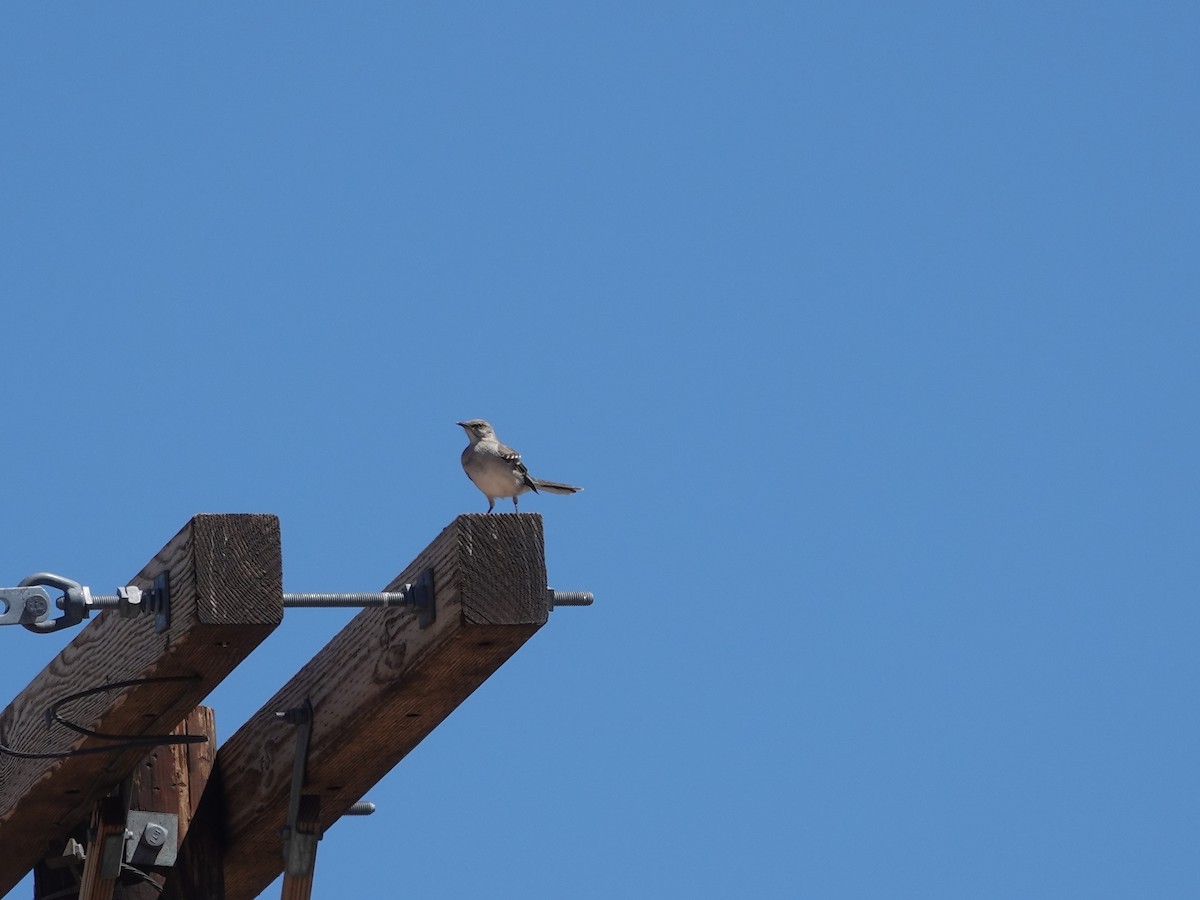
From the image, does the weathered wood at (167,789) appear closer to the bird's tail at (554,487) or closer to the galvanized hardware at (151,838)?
the galvanized hardware at (151,838)

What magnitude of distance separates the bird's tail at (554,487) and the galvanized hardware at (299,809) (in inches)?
110

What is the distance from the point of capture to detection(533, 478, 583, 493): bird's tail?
7668 millimetres

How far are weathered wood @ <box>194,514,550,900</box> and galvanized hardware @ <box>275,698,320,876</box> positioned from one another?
0.03 metres

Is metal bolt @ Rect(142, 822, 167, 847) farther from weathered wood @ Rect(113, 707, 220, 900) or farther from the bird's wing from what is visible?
the bird's wing

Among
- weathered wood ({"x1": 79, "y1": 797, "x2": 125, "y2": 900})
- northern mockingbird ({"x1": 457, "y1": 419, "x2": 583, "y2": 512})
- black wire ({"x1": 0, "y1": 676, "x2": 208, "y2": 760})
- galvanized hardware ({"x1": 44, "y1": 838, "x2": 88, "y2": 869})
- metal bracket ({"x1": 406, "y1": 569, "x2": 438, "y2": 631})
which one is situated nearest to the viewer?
metal bracket ({"x1": 406, "y1": 569, "x2": 438, "y2": 631})

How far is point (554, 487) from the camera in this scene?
772 centimetres

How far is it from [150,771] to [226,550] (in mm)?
1369

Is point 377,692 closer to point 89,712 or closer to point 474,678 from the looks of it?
point 474,678

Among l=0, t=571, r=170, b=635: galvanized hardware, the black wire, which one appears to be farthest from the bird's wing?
l=0, t=571, r=170, b=635: galvanized hardware

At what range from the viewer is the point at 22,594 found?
410 centimetres

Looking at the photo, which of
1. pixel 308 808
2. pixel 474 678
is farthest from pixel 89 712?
A: pixel 474 678

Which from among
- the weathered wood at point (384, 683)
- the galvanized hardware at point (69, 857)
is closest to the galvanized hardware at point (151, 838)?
the weathered wood at point (384, 683)

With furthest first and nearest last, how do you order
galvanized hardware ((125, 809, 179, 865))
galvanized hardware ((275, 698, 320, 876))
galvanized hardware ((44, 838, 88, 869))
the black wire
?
galvanized hardware ((44, 838, 88, 869))
galvanized hardware ((125, 809, 179, 865))
galvanized hardware ((275, 698, 320, 876))
the black wire

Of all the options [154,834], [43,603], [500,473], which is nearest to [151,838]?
[154,834]
